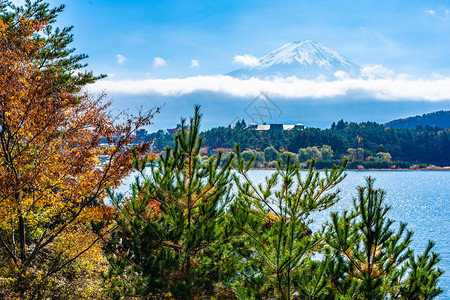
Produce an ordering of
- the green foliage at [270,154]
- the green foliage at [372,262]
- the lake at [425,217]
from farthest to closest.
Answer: the green foliage at [270,154], the lake at [425,217], the green foliage at [372,262]

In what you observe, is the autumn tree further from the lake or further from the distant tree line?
the distant tree line

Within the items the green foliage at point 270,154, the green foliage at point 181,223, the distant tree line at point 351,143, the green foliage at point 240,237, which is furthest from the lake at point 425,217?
the distant tree line at point 351,143

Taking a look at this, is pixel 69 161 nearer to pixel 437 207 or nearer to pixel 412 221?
pixel 412 221

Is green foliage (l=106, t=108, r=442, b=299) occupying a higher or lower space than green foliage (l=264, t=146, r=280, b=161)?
lower

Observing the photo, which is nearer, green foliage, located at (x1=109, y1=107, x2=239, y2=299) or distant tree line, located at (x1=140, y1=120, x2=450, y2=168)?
green foliage, located at (x1=109, y1=107, x2=239, y2=299)

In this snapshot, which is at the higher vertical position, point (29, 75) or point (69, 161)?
point (29, 75)

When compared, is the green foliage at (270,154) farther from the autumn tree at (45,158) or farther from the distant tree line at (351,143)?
the autumn tree at (45,158)

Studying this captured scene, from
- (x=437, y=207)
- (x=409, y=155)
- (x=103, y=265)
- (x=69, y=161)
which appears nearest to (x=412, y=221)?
(x=437, y=207)

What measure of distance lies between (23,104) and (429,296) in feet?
28.7

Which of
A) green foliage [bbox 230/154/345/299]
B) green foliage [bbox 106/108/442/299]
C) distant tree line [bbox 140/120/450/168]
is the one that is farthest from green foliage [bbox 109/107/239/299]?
distant tree line [bbox 140/120/450/168]

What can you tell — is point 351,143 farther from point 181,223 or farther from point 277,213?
point 181,223

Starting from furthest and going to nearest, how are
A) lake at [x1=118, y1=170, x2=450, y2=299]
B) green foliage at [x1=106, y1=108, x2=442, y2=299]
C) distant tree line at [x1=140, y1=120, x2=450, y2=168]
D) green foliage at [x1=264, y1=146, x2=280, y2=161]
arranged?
1. distant tree line at [x1=140, y1=120, x2=450, y2=168]
2. green foliage at [x1=264, y1=146, x2=280, y2=161]
3. lake at [x1=118, y1=170, x2=450, y2=299]
4. green foliage at [x1=106, y1=108, x2=442, y2=299]

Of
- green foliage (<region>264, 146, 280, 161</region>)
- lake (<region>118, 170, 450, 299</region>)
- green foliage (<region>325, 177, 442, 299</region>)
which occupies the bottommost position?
lake (<region>118, 170, 450, 299</region>)

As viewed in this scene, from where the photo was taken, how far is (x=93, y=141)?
922cm
